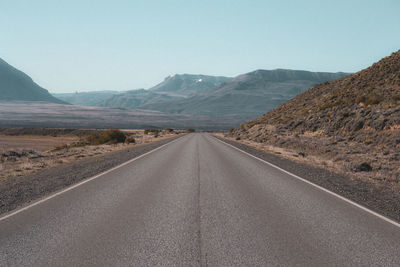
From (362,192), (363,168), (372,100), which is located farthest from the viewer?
(372,100)

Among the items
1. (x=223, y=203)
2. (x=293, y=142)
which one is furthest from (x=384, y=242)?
(x=293, y=142)

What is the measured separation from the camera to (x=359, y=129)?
2214 centimetres

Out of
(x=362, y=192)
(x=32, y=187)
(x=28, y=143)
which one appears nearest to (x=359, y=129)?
(x=362, y=192)

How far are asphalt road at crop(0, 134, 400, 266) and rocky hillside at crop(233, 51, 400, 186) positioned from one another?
6296 mm

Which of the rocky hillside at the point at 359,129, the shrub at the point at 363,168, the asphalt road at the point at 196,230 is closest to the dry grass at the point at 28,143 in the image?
the asphalt road at the point at 196,230

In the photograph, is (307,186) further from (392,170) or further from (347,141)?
(347,141)

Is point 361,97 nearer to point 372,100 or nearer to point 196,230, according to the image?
point 372,100

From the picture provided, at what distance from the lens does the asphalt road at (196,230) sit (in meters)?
3.84

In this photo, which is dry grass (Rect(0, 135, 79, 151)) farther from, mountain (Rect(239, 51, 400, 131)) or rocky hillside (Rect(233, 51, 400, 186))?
mountain (Rect(239, 51, 400, 131))

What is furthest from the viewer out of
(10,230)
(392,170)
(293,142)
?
(293,142)

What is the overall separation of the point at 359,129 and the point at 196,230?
21.1 m

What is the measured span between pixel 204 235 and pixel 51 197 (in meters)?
4.48

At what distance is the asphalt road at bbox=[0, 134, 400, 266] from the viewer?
12.6 ft

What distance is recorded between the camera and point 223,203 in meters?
6.60
